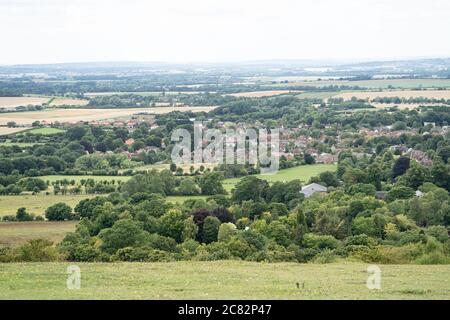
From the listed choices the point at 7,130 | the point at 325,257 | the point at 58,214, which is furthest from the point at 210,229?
the point at 7,130

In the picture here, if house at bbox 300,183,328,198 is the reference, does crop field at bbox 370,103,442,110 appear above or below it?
below

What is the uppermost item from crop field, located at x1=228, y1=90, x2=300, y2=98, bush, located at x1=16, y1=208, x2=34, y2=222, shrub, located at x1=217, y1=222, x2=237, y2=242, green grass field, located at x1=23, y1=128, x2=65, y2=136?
shrub, located at x1=217, y1=222, x2=237, y2=242

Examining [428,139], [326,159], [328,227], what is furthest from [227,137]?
[328,227]

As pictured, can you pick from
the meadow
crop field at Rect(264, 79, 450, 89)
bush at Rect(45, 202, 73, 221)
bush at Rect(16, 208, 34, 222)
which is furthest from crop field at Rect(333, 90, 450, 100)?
bush at Rect(16, 208, 34, 222)

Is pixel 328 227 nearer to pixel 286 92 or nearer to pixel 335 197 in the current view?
pixel 335 197

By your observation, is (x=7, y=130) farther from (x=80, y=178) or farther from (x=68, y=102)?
(x=68, y=102)

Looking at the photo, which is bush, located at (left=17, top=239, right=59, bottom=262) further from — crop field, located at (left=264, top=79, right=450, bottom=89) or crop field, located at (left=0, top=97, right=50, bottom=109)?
crop field, located at (left=264, top=79, right=450, bottom=89)

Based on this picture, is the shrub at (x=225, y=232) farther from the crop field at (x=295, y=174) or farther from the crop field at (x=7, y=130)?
the crop field at (x=7, y=130)
